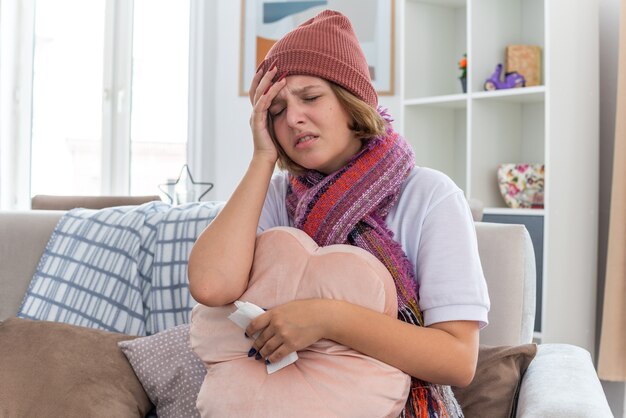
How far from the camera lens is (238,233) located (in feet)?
4.47

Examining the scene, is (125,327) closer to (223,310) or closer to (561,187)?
(223,310)

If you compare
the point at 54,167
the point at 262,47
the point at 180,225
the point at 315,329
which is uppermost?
the point at 262,47

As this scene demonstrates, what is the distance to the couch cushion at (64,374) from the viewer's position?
5.25 ft

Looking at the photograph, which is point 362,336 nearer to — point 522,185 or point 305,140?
point 305,140

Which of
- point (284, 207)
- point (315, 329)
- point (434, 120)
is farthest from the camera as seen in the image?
point (434, 120)

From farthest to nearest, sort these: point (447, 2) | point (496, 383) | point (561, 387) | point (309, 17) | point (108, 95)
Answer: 1. point (108, 95)
2. point (309, 17)
3. point (447, 2)
4. point (496, 383)
5. point (561, 387)

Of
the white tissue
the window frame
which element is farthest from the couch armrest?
the window frame

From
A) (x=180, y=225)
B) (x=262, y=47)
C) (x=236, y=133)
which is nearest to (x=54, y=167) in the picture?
(x=236, y=133)

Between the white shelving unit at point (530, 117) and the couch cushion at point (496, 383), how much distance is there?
1329 millimetres

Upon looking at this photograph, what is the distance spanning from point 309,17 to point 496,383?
2955 millimetres

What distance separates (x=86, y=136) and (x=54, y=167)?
252 millimetres

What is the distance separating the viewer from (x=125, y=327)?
199cm

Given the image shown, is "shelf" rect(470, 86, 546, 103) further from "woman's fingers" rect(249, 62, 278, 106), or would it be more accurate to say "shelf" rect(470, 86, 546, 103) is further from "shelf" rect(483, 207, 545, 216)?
"woman's fingers" rect(249, 62, 278, 106)

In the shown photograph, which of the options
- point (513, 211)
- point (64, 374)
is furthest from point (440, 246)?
point (513, 211)
